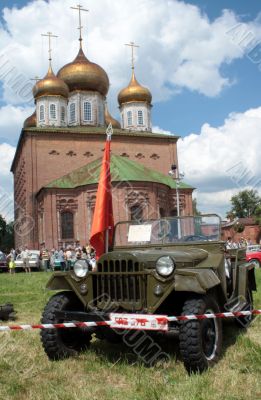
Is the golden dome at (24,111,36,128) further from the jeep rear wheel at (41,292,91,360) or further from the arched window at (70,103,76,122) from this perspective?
the jeep rear wheel at (41,292,91,360)

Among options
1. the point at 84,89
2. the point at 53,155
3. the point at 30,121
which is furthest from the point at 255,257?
the point at 30,121

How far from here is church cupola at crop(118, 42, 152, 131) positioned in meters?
47.5

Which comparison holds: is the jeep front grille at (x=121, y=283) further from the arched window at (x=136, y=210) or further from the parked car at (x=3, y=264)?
the arched window at (x=136, y=210)

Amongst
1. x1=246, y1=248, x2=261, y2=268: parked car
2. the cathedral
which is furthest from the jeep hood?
the cathedral

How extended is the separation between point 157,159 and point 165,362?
4065cm

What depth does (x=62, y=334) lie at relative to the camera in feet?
18.1

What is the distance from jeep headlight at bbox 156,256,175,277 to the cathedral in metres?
24.8

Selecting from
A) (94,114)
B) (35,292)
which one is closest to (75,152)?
(94,114)

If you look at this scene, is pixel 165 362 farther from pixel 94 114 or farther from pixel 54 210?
pixel 94 114

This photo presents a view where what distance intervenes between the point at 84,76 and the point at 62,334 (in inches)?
1663

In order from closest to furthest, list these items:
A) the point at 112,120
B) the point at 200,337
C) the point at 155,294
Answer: the point at 200,337 → the point at 155,294 → the point at 112,120

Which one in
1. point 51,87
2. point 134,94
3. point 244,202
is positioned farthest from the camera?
point 244,202

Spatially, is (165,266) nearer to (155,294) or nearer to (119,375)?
(155,294)

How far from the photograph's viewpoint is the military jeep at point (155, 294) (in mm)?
4848
